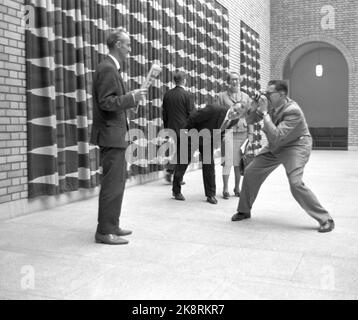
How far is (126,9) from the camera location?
6977 millimetres

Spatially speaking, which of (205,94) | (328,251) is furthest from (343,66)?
(328,251)

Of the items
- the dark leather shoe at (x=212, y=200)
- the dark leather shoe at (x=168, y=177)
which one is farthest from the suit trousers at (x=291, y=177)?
the dark leather shoe at (x=168, y=177)

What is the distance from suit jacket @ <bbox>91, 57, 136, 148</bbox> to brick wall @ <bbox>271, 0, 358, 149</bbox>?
1256cm

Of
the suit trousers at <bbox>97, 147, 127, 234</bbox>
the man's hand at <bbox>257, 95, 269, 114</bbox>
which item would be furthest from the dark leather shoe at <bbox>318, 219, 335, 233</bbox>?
the suit trousers at <bbox>97, 147, 127, 234</bbox>

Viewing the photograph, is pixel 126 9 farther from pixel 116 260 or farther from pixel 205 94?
pixel 116 260

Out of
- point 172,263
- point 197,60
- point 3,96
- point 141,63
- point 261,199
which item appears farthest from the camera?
point 197,60

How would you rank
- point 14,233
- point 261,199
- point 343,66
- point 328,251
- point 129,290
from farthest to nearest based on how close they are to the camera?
point 343,66 → point 261,199 → point 14,233 → point 328,251 → point 129,290

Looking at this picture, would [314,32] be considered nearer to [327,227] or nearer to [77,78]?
[77,78]

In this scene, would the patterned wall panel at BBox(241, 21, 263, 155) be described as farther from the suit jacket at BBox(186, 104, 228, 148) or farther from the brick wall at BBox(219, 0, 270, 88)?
the suit jacket at BBox(186, 104, 228, 148)

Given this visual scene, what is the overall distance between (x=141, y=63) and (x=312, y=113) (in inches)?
491

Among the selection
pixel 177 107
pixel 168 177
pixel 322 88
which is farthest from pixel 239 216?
pixel 322 88

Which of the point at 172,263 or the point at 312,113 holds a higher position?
the point at 312,113

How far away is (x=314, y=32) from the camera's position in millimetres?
15273

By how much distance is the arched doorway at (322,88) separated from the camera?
17766 millimetres
